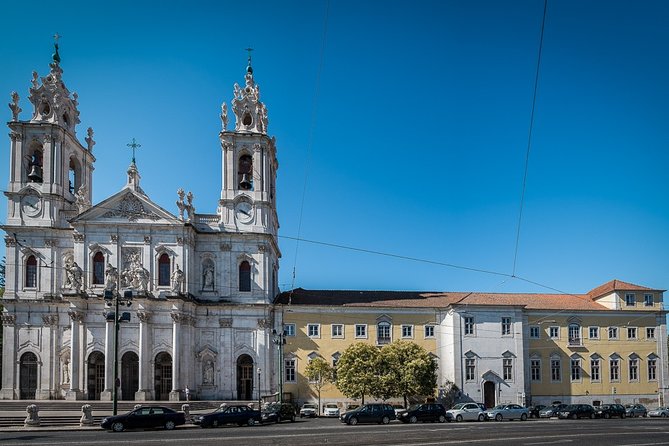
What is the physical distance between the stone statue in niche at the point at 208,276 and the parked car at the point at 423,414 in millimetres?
22718

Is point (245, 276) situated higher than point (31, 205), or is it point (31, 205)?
point (31, 205)

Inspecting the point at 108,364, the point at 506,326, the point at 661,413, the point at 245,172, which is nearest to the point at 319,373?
the point at 108,364

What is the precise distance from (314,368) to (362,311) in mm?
6885

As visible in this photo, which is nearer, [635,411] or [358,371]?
[635,411]

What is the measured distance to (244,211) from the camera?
195 ft

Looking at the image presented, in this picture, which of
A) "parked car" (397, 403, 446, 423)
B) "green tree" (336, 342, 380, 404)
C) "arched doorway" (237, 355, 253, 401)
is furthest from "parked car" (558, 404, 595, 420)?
"arched doorway" (237, 355, 253, 401)

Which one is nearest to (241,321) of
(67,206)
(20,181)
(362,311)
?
(362,311)

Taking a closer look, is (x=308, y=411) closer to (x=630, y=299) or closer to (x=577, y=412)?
(x=577, y=412)

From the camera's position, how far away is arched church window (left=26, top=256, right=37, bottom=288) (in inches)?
2231

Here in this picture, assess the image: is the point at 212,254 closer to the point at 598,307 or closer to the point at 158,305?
the point at 158,305

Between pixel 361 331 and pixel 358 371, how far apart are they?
574 centimetres

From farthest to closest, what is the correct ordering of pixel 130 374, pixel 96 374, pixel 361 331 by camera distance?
pixel 361 331, pixel 130 374, pixel 96 374

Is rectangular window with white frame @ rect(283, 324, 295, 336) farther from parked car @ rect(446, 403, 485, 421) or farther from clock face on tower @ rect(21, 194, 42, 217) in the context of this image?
clock face on tower @ rect(21, 194, 42, 217)

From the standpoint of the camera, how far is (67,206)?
5919cm
